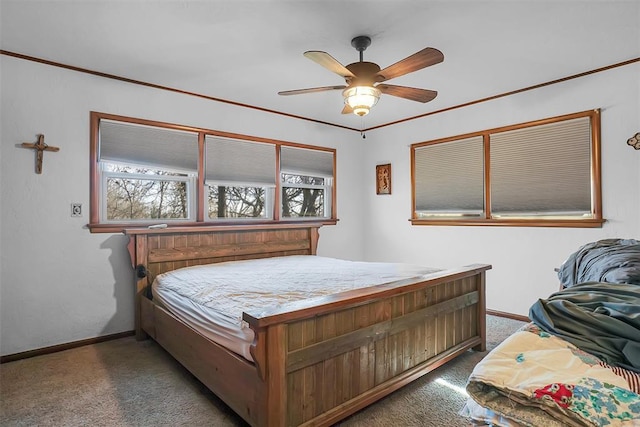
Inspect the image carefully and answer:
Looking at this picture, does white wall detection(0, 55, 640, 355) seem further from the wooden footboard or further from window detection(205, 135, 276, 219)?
the wooden footboard

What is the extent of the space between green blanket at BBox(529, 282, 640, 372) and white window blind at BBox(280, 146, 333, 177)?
3579 mm

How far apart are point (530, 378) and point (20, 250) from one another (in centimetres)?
352

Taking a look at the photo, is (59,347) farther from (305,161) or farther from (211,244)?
(305,161)

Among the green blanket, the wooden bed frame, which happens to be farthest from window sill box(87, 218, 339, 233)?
the green blanket

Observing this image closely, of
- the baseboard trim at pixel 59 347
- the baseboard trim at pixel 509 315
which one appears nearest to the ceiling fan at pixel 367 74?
the baseboard trim at pixel 509 315

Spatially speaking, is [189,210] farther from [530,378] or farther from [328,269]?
[530,378]

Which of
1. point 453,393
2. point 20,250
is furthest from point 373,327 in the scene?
point 20,250

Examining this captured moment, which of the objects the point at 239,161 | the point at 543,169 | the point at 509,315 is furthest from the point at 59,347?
the point at 543,169

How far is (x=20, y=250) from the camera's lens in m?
2.78

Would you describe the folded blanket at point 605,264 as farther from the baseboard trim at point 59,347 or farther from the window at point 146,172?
the baseboard trim at point 59,347

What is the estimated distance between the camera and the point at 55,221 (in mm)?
2924

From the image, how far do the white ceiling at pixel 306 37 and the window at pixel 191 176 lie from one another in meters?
0.57

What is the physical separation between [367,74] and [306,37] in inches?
21.7

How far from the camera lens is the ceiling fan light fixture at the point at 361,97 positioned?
2.45 m
